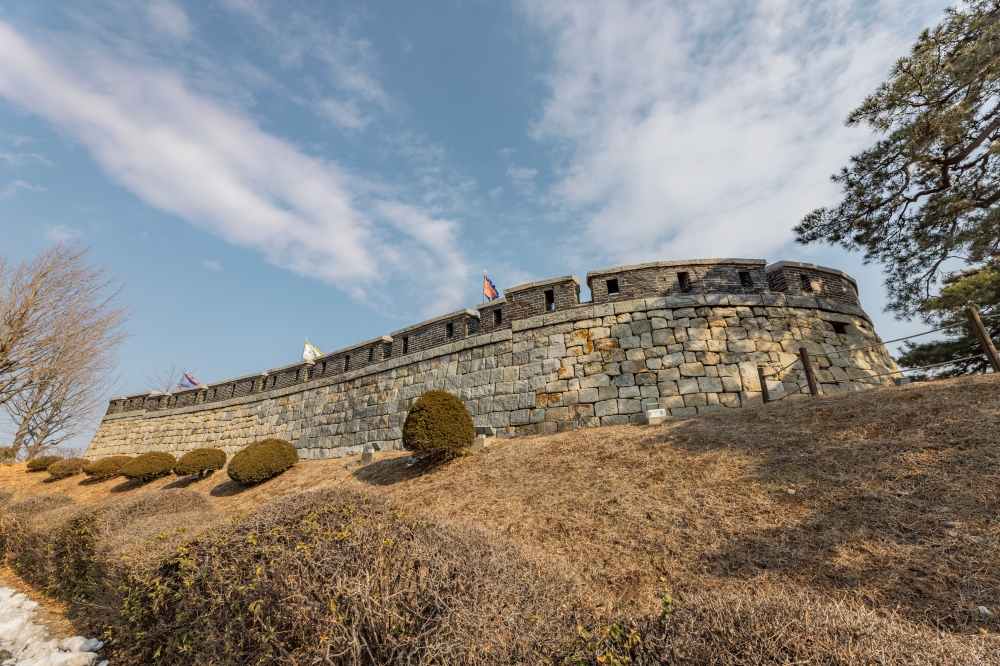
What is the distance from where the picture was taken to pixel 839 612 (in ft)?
7.43

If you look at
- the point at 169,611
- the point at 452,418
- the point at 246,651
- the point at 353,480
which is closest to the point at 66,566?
the point at 169,611

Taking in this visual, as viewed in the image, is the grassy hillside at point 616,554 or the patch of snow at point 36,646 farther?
the patch of snow at point 36,646

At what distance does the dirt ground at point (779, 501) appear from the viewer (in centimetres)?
418

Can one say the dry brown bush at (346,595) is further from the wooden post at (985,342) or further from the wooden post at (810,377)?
the wooden post at (985,342)

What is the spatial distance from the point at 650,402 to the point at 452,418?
500 cm

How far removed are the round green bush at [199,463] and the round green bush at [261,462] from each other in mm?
3419

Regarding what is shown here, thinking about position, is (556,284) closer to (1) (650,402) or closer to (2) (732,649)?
(1) (650,402)

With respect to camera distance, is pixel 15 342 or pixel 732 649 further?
pixel 15 342

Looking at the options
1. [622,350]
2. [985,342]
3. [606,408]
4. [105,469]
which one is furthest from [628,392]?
[105,469]

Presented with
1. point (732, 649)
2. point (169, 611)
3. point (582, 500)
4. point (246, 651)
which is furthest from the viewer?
point (582, 500)

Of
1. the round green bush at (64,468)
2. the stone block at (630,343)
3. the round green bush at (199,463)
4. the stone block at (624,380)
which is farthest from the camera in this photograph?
the round green bush at (64,468)

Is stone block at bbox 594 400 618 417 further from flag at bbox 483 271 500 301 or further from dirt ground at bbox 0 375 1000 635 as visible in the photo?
Answer: flag at bbox 483 271 500 301

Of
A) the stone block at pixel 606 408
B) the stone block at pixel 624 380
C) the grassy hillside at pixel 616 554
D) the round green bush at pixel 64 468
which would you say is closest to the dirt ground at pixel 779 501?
the grassy hillside at pixel 616 554

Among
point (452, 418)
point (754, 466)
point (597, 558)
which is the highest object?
point (452, 418)
